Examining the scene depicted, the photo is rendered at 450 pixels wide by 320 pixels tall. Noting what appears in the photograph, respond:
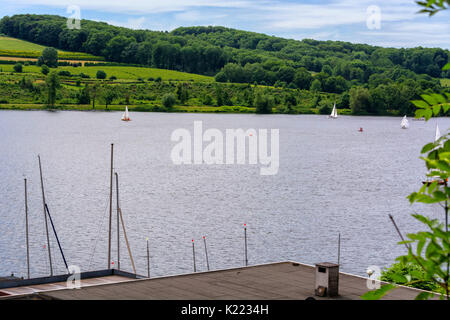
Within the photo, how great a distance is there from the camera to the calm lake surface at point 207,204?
5784cm

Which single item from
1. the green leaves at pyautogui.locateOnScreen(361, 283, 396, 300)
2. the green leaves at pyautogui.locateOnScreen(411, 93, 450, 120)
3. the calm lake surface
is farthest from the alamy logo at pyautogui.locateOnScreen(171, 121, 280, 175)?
the green leaves at pyautogui.locateOnScreen(361, 283, 396, 300)

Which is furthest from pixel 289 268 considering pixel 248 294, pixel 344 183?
pixel 344 183

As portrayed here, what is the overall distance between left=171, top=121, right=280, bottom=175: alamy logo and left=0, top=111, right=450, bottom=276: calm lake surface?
3.40m

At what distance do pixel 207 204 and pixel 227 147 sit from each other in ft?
230

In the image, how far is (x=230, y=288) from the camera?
2670 centimetres

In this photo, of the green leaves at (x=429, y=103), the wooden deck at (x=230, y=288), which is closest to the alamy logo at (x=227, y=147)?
the wooden deck at (x=230, y=288)

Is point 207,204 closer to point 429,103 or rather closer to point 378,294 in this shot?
point 429,103

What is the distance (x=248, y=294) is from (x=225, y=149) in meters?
126

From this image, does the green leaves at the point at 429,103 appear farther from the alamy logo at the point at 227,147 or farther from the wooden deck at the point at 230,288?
the alamy logo at the point at 227,147

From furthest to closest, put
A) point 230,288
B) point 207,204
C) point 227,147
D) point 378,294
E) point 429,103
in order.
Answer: point 227,147, point 207,204, point 230,288, point 429,103, point 378,294

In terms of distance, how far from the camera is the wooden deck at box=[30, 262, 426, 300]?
81.5ft

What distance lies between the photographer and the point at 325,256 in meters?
57.8

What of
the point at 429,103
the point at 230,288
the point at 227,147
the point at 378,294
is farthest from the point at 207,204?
the point at 378,294

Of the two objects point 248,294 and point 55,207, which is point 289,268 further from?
point 55,207
